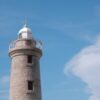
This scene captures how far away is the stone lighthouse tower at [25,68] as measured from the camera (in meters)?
31.1

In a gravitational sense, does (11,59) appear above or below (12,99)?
above

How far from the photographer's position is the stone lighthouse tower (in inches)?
1223

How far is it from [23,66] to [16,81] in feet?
5.06

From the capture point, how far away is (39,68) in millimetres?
32875

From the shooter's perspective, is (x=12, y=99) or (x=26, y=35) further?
(x=26, y=35)

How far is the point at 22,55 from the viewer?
105ft

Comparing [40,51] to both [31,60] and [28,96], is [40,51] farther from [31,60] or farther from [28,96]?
[28,96]

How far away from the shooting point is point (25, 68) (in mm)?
31688

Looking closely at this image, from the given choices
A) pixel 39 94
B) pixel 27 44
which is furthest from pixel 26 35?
pixel 39 94

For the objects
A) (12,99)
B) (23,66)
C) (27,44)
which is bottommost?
(12,99)

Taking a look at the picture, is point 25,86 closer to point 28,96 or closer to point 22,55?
point 28,96

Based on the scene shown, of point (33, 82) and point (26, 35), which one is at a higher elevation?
point (26, 35)

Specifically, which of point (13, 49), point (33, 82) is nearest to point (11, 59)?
point (13, 49)

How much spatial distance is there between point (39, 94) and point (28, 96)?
133 cm
